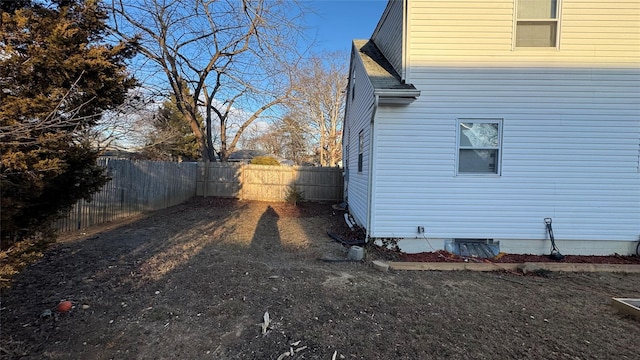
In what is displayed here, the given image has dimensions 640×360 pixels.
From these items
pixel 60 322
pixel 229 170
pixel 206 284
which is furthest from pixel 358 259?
pixel 229 170

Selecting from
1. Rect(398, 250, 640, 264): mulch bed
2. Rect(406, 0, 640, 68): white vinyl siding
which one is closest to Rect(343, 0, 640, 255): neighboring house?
Rect(406, 0, 640, 68): white vinyl siding

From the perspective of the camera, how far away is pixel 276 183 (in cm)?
1384

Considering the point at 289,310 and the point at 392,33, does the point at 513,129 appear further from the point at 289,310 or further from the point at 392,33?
the point at 289,310

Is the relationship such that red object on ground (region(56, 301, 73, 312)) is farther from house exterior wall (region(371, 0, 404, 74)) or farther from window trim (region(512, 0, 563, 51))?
window trim (region(512, 0, 563, 51))

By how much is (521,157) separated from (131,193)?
9.39 meters

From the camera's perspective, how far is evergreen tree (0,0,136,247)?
2.31 metres

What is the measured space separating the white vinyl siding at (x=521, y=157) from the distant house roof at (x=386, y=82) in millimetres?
259

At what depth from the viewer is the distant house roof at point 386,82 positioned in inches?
210

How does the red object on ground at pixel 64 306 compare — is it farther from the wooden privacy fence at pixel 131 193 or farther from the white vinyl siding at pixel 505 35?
the white vinyl siding at pixel 505 35

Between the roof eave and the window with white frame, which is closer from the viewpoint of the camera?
the roof eave

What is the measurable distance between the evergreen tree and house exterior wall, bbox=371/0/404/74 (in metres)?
4.81

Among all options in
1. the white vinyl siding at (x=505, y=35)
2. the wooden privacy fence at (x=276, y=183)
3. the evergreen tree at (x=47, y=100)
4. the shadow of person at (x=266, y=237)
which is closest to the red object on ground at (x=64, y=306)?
the evergreen tree at (x=47, y=100)

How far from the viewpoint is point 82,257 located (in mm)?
4695

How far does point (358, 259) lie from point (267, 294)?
1977mm
